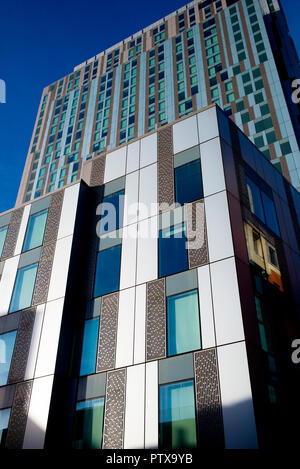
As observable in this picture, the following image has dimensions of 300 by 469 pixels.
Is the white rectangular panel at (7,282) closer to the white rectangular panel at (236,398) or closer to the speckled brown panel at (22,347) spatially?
the speckled brown panel at (22,347)

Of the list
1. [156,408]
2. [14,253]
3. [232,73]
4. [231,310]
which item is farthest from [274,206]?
[232,73]

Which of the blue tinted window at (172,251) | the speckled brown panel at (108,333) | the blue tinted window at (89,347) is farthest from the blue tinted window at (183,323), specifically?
the blue tinted window at (89,347)

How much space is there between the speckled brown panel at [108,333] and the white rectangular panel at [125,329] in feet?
0.70

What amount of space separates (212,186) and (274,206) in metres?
5.48

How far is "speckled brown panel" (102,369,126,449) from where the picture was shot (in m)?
14.0

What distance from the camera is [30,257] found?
20.9m

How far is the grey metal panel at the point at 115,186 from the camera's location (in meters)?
21.1

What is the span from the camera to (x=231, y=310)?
45.7 ft

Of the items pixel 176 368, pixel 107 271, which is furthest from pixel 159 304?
pixel 107 271

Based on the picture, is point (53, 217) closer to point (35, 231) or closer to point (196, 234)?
point (35, 231)

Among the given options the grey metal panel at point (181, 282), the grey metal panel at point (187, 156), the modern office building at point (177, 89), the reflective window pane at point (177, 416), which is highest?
the modern office building at point (177, 89)

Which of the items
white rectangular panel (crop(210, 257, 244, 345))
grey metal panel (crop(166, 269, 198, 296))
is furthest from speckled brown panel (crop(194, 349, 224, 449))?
grey metal panel (crop(166, 269, 198, 296))

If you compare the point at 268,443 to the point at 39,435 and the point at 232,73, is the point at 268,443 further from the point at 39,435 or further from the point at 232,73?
the point at 232,73

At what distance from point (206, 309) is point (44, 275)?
873cm
